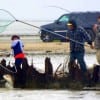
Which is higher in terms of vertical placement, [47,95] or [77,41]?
[77,41]

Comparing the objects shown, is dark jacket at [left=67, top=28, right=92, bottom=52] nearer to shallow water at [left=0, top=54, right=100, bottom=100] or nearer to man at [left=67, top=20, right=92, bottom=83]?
man at [left=67, top=20, right=92, bottom=83]

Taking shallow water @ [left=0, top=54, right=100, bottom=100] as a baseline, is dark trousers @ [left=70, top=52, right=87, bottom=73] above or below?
above

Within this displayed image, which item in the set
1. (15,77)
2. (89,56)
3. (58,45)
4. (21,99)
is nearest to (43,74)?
(15,77)

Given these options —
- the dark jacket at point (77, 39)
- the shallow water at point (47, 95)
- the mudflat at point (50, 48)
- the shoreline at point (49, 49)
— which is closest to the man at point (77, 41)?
the dark jacket at point (77, 39)

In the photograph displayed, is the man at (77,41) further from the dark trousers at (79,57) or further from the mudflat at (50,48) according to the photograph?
the mudflat at (50,48)

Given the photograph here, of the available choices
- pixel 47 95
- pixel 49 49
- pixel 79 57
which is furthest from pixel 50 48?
pixel 47 95

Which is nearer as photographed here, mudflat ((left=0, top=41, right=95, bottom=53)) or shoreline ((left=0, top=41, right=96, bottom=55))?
shoreline ((left=0, top=41, right=96, bottom=55))

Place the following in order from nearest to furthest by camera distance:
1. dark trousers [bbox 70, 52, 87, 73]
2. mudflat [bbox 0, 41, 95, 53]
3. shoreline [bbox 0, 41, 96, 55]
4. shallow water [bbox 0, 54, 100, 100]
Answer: shallow water [bbox 0, 54, 100, 100]
dark trousers [bbox 70, 52, 87, 73]
shoreline [bbox 0, 41, 96, 55]
mudflat [bbox 0, 41, 95, 53]

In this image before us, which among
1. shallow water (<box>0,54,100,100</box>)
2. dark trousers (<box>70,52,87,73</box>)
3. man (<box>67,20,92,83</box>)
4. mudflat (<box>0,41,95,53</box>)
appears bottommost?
mudflat (<box>0,41,95,53</box>)

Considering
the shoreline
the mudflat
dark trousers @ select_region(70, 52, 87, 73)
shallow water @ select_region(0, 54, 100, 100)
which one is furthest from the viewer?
the mudflat

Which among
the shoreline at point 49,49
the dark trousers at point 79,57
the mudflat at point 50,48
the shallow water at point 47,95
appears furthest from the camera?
the mudflat at point 50,48

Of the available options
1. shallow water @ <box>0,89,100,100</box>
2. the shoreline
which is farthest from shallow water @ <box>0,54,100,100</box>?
the shoreline

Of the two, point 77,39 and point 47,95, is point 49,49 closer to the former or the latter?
point 77,39

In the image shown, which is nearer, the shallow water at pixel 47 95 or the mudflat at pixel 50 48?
the shallow water at pixel 47 95
